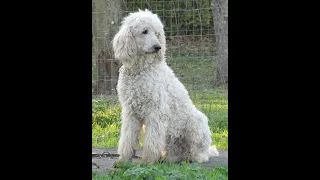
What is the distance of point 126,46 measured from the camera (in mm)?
5199

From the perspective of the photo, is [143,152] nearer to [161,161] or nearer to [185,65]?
[161,161]

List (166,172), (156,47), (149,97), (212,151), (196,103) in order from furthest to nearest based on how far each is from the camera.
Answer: (196,103)
(212,151)
(149,97)
(156,47)
(166,172)

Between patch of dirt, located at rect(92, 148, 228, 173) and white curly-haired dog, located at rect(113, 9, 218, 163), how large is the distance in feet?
0.52

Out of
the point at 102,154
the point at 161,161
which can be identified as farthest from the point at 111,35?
the point at 161,161

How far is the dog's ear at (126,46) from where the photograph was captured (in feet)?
17.0

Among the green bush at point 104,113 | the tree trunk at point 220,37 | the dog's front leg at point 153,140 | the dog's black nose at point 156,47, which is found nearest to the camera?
the dog's black nose at point 156,47

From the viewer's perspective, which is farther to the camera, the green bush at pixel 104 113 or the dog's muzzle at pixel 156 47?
the green bush at pixel 104 113

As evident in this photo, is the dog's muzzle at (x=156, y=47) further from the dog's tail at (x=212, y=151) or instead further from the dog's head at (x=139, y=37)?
the dog's tail at (x=212, y=151)

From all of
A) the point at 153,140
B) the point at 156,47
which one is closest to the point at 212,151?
the point at 153,140

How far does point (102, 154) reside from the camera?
18.8 feet

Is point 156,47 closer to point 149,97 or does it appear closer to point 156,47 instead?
point 156,47

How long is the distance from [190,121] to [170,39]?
229 cm

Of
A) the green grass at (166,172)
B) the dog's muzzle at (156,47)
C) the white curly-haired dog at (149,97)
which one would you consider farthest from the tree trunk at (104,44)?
the green grass at (166,172)

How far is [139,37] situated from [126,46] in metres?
0.17
